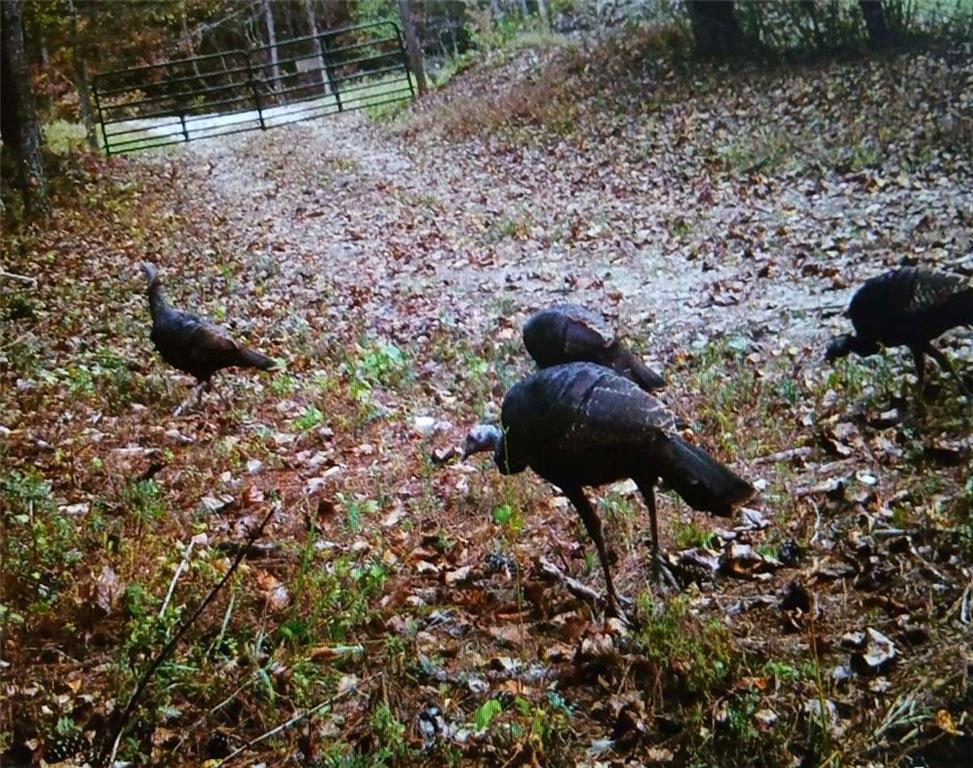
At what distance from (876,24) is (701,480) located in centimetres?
857

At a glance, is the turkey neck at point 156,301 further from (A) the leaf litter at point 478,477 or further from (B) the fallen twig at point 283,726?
(B) the fallen twig at point 283,726

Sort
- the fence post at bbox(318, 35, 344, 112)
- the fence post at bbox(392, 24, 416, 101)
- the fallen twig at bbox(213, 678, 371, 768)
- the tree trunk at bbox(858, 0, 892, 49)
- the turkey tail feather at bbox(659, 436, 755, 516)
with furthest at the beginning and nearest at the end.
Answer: the fence post at bbox(392, 24, 416, 101), the tree trunk at bbox(858, 0, 892, 49), the fence post at bbox(318, 35, 344, 112), the turkey tail feather at bbox(659, 436, 755, 516), the fallen twig at bbox(213, 678, 371, 768)

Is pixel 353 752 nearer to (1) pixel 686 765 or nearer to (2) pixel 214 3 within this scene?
(1) pixel 686 765

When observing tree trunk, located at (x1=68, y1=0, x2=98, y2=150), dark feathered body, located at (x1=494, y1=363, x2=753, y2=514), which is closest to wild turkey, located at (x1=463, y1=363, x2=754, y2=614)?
dark feathered body, located at (x1=494, y1=363, x2=753, y2=514)

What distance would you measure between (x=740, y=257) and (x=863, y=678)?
4.11 m

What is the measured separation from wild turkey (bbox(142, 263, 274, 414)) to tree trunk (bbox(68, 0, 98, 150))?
6.08ft

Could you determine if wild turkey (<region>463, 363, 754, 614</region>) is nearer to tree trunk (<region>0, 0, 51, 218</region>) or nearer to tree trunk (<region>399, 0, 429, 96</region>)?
tree trunk (<region>0, 0, 51, 218</region>)

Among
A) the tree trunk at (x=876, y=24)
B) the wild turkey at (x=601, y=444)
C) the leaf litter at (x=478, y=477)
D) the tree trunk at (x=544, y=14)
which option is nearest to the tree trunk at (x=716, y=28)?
the tree trunk at (x=876, y=24)

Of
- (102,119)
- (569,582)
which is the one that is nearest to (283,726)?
(569,582)

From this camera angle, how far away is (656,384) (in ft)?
11.6

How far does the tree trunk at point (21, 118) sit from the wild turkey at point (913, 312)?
394 cm

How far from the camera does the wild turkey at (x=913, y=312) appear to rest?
3361 mm

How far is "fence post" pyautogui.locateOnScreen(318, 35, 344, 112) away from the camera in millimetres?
7787

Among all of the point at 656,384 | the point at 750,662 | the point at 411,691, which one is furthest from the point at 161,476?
the point at 750,662
